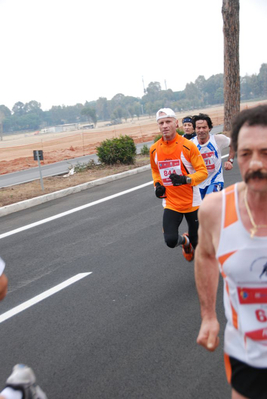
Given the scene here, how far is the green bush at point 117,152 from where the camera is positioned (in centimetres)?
1673

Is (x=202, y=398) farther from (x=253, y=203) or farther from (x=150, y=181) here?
(x=150, y=181)

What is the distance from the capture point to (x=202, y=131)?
6871 mm

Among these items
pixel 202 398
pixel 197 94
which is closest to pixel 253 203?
pixel 202 398

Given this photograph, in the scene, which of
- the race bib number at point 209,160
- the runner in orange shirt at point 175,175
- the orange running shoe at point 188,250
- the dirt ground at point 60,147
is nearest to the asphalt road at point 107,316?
the orange running shoe at point 188,250

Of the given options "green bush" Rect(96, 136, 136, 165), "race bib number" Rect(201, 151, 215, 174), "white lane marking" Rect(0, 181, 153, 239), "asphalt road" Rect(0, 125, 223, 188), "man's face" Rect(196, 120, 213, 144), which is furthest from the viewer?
"asphalt road" Rect(0, 125, 223, 188)

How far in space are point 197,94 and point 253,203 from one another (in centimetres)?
18154

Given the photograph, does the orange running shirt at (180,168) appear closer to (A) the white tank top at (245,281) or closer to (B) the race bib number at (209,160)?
(B) the race bib number at (209,160)

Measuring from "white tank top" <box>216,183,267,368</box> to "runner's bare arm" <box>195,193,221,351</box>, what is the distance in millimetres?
67

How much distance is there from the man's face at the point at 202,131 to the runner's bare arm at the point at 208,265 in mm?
4660

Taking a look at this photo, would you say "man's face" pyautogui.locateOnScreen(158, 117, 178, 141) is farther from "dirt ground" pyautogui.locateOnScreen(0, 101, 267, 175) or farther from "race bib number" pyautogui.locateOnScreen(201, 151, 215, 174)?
"dirt ground" pyautogui.locateOnScreen(0, 101, 267, 175)

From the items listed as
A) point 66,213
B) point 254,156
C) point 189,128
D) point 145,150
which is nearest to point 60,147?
point 145,150

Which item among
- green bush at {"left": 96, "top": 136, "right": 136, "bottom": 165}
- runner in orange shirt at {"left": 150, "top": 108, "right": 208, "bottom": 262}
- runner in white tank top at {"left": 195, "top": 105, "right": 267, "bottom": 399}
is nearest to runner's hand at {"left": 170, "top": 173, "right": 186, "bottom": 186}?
runner in orange shirt at {"left": 150, "top": 108, "right": 208, "bottom": 262}

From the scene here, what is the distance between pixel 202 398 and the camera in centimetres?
337

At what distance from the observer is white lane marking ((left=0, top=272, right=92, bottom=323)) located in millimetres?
5293
